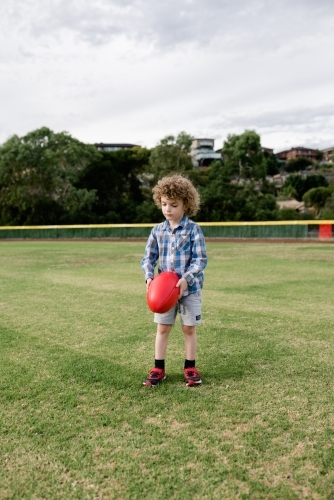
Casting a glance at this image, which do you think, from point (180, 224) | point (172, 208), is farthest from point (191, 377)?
point (172, 208)

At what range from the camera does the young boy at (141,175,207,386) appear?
3.80 metres

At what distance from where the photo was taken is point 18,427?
10.1ft

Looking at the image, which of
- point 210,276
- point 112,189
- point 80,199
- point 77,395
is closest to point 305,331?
point 77,395

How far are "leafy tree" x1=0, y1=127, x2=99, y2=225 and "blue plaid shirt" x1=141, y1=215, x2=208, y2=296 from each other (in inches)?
1521

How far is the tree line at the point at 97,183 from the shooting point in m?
41.0

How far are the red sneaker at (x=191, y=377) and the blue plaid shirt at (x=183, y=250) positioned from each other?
0.64 metres

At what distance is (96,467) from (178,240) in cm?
187

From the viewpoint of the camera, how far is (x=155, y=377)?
3.83 meters

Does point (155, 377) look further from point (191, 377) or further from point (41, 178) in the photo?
point (41, 178)

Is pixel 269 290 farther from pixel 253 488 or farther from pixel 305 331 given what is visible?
pixel 253 488

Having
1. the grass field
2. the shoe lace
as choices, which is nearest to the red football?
the shoe lace

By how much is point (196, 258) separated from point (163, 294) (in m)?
0.44

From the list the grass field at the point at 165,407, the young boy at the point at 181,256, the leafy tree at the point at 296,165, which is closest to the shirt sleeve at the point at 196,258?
the young boy at the point at 181,256

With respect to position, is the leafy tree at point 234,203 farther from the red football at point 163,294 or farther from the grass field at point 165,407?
the red football at point 163,294
